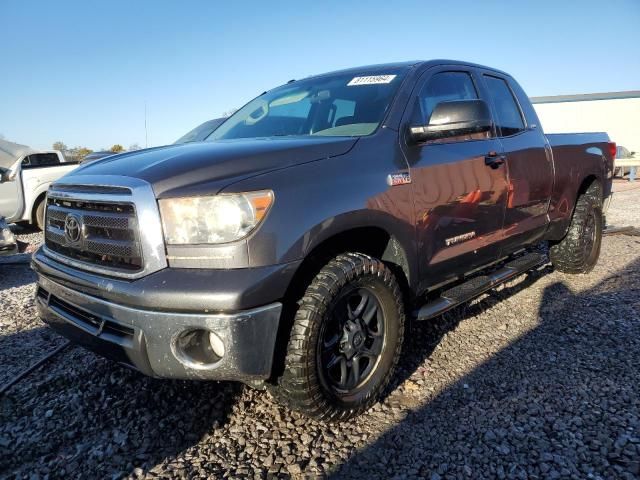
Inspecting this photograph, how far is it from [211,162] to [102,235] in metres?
0.62

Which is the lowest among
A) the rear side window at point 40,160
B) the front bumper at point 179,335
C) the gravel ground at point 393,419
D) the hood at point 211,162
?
the gravel ground at point 393,419

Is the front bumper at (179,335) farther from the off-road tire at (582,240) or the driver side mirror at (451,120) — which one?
the off-road tire at (582,240)

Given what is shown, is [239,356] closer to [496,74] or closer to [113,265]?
[113,265]

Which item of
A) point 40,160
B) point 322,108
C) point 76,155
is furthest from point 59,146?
point 322,108

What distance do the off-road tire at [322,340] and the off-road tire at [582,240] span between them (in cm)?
301

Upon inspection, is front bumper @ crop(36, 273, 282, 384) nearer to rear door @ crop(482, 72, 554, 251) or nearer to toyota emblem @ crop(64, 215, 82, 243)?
toyota emblem @ crop(64, 215, 82, 243)

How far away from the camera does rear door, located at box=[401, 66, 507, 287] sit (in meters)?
2.66

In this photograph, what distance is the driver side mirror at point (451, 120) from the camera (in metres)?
2.57

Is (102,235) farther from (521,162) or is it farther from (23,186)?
(23,186)

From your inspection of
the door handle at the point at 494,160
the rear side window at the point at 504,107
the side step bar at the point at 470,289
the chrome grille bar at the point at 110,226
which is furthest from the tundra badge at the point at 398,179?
the rear side window at the point at 504,107

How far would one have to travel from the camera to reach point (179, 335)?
190 centimetres

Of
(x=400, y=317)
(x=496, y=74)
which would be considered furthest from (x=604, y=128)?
(x=400, y=317)

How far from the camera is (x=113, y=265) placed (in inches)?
82.3

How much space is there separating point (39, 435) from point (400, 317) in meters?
1.92
